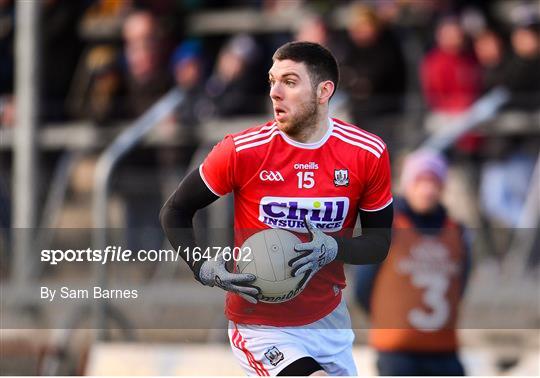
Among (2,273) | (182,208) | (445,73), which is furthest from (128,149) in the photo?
(182,208)

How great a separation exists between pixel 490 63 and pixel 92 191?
3.19 metres

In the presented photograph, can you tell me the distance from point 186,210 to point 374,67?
5427 millimetres

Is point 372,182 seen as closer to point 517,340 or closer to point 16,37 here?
point 517,340

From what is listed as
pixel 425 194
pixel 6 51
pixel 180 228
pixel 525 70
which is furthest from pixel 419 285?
pixel 6 51

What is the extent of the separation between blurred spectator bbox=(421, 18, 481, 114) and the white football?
531 cm

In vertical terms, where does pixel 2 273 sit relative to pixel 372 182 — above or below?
below

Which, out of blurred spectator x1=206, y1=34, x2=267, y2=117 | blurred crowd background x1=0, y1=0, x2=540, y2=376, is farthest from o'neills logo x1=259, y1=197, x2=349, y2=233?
blurred spectator x1=206, y1=34, x2=267, y2=117

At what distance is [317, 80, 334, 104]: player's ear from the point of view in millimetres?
5074

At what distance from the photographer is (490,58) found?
10344 mm

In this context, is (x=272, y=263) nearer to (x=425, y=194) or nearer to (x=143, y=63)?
(x=425, y=194)

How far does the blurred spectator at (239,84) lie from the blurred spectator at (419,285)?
2.69 meters

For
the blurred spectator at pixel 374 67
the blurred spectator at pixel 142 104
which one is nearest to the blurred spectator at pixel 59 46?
the blurred spectator at pixel 142 104

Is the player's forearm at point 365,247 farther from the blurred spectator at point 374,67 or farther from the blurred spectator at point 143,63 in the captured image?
the blurred spectator at point 143,63

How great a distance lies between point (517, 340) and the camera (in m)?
9.05
